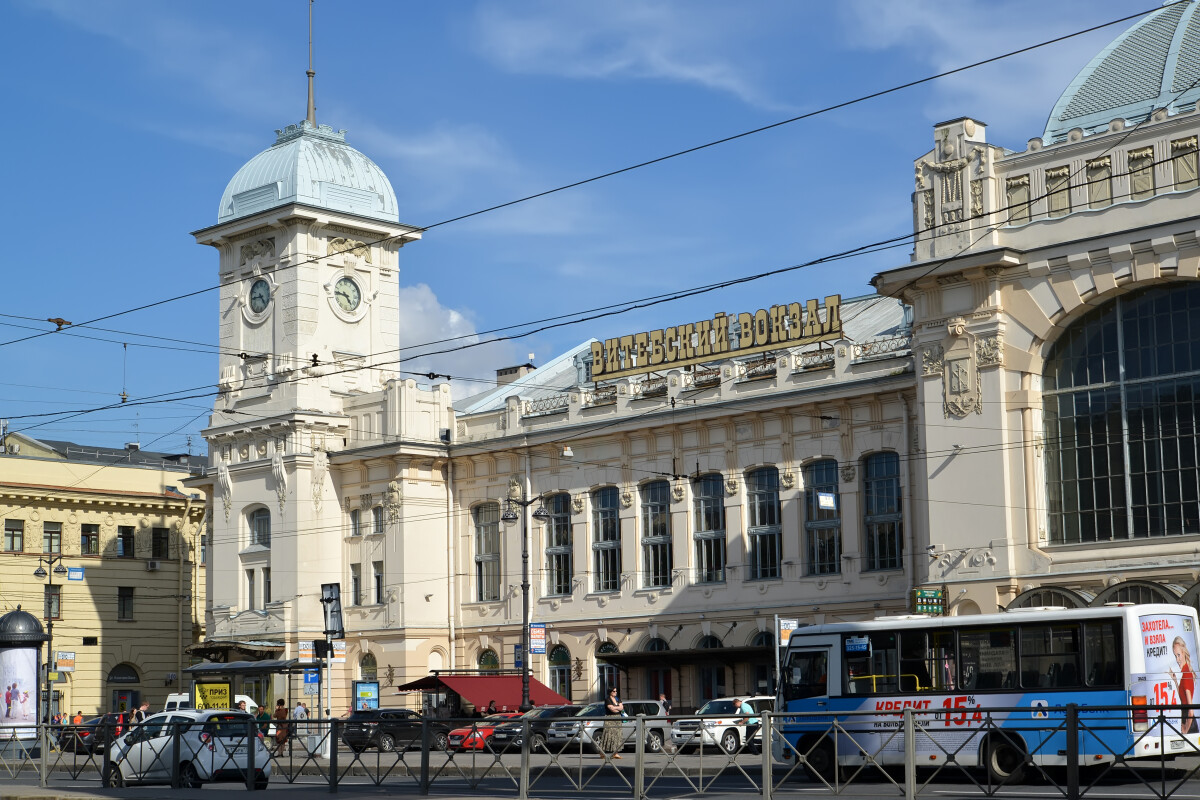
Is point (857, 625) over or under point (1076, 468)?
under

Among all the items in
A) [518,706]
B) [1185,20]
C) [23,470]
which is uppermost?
[1185,20]

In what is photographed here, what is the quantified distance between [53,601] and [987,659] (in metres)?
54.7

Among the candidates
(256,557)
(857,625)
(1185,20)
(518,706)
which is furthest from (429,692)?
(1185,20)

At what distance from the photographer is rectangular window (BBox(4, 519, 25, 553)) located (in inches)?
2847

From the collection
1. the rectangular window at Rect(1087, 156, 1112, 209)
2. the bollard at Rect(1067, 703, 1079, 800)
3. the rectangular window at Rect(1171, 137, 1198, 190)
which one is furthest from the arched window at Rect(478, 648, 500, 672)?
the bollard at Rect(1067, 703, 1079, 800)

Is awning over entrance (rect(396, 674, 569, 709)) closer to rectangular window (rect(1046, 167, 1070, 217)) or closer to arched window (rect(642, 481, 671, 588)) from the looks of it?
arched window (rect(642, 481, 671, 588))

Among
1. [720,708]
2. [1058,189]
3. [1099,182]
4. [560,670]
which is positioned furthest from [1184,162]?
[560,670]

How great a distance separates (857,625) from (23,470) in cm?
5344

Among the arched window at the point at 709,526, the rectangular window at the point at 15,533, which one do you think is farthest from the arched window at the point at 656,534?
the rectangular window at the point at 15,533

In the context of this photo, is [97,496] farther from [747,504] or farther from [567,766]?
[567,766]

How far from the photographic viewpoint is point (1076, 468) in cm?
4034

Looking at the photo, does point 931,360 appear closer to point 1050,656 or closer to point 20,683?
point 1050,656

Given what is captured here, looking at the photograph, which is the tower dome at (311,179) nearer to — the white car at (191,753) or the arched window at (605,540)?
the arched window at (605,540)

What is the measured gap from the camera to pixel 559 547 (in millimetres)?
57469
